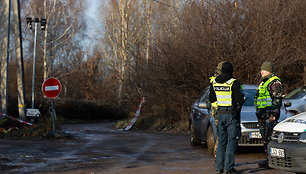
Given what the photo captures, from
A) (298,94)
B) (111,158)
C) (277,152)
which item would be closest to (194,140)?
(111,158)

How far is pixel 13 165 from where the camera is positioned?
9.42m

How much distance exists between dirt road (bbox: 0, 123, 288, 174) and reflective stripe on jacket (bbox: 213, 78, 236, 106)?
4.10ft

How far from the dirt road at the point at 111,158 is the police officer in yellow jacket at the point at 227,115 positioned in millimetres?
518

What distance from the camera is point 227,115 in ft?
26.5

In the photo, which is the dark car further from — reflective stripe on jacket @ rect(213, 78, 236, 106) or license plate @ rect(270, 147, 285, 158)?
license plate @ rect(270, 147, 285, 158)

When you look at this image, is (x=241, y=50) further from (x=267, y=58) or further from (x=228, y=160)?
(x=228, y=160)

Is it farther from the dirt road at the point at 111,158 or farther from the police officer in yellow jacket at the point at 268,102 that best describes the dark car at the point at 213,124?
the police officer in yellow jacket at the point at 268,102

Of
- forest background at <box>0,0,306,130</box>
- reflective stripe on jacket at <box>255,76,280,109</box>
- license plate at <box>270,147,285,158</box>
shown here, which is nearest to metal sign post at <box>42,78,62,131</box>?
forest background at <box>0,0,306,130</box>

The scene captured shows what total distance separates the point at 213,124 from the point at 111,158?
7.34 feet

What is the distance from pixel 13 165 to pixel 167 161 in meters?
2.91

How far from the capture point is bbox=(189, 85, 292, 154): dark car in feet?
33.6

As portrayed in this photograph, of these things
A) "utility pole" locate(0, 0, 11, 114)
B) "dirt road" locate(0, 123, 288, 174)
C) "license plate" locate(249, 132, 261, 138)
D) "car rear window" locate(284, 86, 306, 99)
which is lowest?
"dirt road" locate(0, 123, 288, 174)

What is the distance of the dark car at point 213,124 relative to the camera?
10250 millimetres

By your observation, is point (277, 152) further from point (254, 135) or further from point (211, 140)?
point (211, 140)
